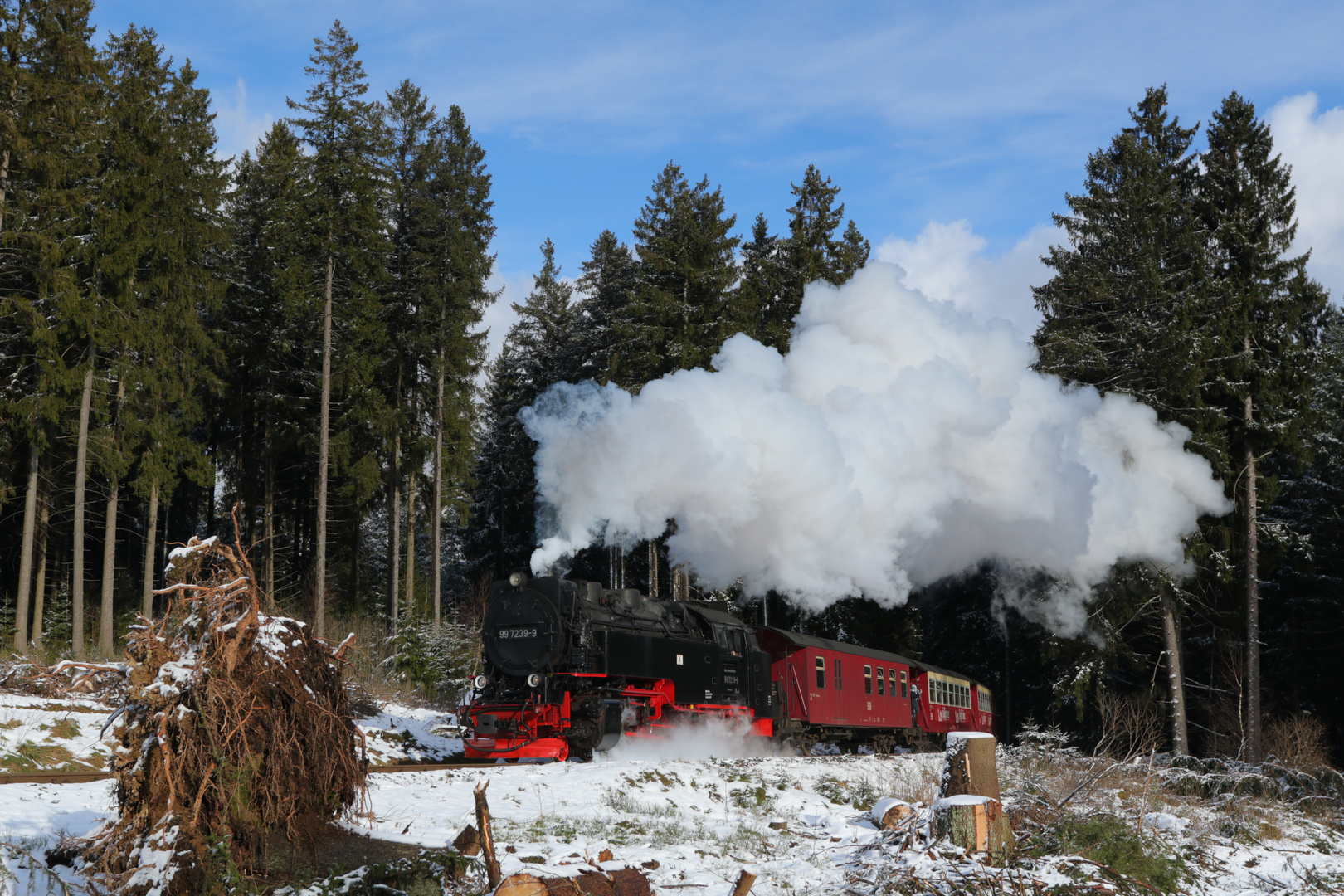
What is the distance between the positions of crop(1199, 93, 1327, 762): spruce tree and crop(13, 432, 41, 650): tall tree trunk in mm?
29338

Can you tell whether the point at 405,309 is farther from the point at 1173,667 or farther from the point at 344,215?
the point at 1173,667

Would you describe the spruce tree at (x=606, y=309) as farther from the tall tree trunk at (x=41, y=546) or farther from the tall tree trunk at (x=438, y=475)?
the tall tree trunk at (x=41, y=546)

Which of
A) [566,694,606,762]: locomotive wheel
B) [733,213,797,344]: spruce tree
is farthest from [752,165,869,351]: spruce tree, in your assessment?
[566,694,606,762]: locomotive wheel

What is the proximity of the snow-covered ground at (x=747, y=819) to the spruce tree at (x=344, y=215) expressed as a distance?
15953 millimetres

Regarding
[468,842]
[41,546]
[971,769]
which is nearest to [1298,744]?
[971,769]

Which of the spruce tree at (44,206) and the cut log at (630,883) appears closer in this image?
the cut log at (630,883)

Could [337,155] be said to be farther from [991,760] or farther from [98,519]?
[991,760]

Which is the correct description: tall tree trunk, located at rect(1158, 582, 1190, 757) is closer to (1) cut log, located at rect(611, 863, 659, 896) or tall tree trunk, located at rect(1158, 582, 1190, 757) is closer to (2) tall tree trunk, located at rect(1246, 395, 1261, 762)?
(2) tall tree trunk, located at rect(1246, 395, 1261, 762)

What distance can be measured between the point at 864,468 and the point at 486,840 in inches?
583

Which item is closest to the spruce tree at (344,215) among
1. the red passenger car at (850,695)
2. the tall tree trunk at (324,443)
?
the tall tree trunk at (324,443)

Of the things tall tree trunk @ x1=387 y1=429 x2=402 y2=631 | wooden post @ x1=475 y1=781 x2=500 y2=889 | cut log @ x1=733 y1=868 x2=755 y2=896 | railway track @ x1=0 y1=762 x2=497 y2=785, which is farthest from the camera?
tall tree trunk @ x1=387 y1=429 x2=402 y2=631

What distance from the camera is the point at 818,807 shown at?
1198 centimetres

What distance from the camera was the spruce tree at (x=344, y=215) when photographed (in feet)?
96.3

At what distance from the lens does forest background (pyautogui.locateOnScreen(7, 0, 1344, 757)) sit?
2405 cm
